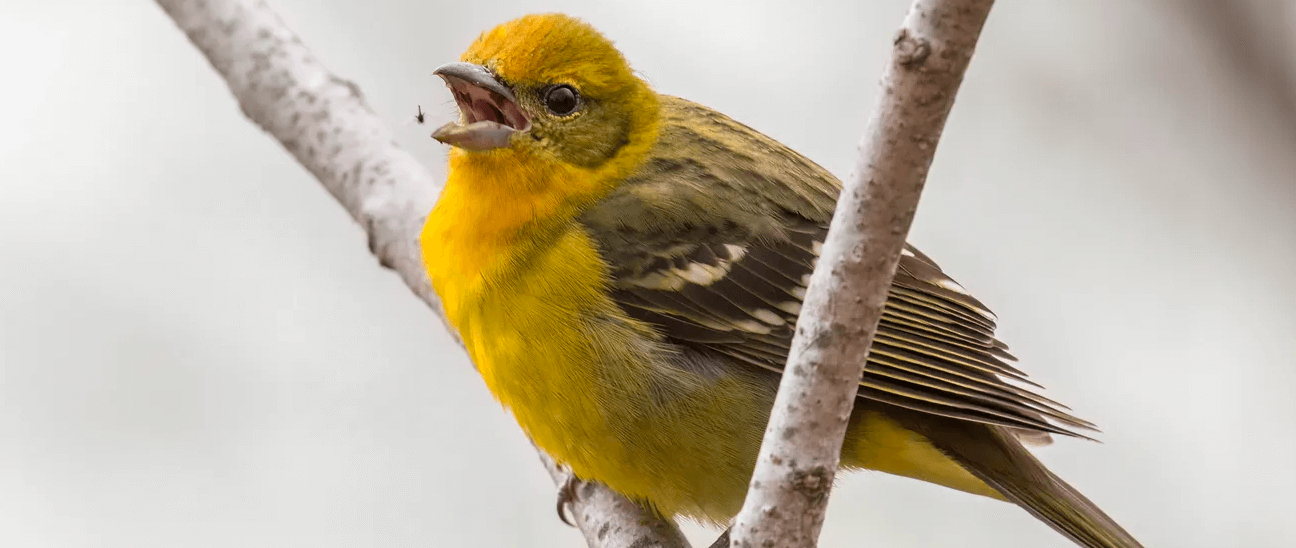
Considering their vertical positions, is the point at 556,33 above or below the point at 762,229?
above

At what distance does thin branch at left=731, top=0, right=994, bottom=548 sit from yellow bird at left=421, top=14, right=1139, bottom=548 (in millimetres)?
1001

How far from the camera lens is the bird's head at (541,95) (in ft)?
12.2

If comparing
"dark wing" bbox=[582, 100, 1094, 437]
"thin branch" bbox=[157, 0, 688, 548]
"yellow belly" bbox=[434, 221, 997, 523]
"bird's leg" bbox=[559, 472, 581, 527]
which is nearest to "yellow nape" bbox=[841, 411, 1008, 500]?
"yellow belly" bbox=[434, 221, 997, 523]

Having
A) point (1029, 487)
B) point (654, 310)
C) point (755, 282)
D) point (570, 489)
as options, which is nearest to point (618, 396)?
point (654, 310)

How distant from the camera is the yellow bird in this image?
359cm

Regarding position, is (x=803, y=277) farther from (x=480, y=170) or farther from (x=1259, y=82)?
(x=1259, y=82)

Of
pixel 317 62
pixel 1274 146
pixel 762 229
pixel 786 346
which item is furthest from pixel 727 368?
pixel 317 62

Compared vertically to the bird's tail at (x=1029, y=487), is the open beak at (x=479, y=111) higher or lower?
higher

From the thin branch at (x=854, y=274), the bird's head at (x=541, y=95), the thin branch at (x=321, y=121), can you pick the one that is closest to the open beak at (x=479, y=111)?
the bird's head at (x=541, y=95)

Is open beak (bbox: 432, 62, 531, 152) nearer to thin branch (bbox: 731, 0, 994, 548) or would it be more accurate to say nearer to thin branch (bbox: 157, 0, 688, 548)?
thin branch (bbox: 157, 0, 688, 548)

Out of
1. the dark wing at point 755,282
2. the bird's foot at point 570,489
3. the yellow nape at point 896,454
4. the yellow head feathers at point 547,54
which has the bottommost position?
the bird's foot at point 570,489

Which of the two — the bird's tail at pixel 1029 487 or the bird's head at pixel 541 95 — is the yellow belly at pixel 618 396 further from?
the bird's head at pixel 541 95

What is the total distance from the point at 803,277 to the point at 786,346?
22cm

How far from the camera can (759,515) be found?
255 centimetres
